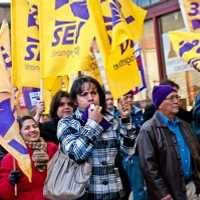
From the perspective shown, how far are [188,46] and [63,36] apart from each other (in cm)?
135

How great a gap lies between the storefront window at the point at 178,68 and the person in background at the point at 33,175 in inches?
219

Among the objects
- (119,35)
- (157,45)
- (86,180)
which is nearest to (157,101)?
(119,35)

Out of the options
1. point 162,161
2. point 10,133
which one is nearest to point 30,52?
point 10,133

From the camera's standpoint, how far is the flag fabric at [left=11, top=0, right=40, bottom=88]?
6.43 m

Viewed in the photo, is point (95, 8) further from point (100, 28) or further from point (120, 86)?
point (120, 86)

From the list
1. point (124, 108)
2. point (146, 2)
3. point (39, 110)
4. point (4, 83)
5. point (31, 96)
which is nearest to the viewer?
point (4, 83)

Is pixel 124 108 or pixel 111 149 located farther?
pixel 124 108

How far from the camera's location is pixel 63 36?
578cm

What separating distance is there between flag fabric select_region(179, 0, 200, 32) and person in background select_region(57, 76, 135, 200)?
7.09ft

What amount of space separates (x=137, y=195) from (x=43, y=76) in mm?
1650

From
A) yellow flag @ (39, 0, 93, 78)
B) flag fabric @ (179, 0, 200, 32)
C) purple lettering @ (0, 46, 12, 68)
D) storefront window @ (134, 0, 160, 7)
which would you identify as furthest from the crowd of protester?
storefront window @ (134, 0, 160, 7)

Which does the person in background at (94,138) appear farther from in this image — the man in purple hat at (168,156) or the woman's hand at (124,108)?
the woman's hand at (124,108)

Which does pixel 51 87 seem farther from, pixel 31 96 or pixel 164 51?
pixel 164 51

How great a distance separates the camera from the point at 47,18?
6016 millimetres
